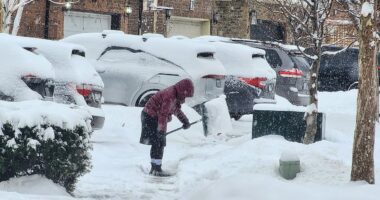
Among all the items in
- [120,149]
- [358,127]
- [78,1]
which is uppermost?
A: [78,1]

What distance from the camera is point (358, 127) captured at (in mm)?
6430

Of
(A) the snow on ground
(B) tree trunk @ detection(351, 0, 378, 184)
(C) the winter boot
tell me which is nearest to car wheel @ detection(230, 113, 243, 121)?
(A) the snow on ground

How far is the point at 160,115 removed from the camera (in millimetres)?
9133

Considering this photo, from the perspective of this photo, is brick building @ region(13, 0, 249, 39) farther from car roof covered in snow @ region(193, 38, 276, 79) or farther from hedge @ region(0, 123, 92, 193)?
hedge @ region(0, 123, 92, 193)

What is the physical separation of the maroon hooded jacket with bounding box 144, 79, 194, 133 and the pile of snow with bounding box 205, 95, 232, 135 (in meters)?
2.54

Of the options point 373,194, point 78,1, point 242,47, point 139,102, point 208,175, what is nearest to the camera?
point 373,194

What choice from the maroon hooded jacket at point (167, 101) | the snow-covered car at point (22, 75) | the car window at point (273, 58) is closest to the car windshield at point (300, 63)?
the car window at point (273, 58)

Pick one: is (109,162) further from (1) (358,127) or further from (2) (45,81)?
(1) (358,127)

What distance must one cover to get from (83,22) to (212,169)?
17618 millimetres

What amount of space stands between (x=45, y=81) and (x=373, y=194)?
4167mm

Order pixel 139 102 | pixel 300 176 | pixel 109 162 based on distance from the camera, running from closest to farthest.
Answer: pixel 300 176
pixel 109 162
pixel 139 102

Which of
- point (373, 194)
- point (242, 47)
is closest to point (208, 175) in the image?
point (373, 194)

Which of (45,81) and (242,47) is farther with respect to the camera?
(242,47)

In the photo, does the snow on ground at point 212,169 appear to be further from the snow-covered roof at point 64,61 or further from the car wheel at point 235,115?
the car wheel at point 235,115
